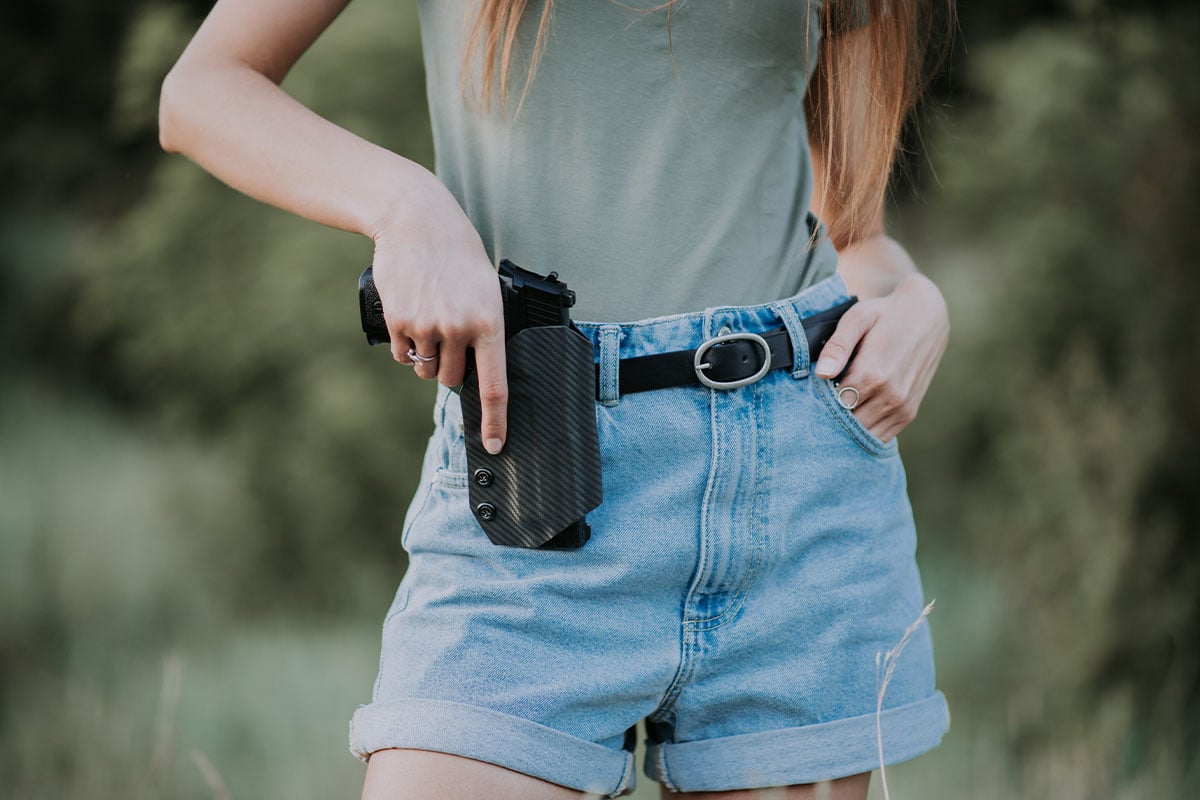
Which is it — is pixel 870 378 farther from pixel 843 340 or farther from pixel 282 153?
pixel 282 153

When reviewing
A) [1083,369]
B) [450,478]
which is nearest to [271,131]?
[450,478]

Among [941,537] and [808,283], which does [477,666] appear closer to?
[808,283]

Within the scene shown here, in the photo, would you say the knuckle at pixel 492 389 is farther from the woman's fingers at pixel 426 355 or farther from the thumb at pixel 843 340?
the thumb at pixel 843 340

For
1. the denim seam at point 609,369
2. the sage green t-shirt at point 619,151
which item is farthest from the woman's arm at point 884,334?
the denim seam at point 609,369

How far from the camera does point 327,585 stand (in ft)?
17.3

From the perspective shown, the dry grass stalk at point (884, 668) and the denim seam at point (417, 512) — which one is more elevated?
the denim seam at point (417, 512)

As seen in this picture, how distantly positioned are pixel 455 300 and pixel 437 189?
138 millimetres

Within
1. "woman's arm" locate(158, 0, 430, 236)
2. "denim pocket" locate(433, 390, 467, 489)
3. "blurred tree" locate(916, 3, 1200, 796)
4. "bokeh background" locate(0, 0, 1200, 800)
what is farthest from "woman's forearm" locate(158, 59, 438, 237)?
"blurred tree" locate(916, 3, 1200, 796)

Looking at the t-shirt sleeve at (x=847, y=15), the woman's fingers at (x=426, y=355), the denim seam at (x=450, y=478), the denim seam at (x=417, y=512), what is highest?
the t-shirt sleeve at (x=847, y=15)

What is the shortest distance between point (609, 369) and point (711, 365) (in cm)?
11

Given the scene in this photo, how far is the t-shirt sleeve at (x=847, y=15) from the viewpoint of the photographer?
1.28 metres

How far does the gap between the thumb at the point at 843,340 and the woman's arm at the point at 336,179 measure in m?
0.38

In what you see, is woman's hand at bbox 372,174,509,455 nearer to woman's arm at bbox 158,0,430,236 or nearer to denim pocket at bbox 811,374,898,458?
woman's arm at bbox 158,0,430,236

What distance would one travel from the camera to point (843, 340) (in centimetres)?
122
